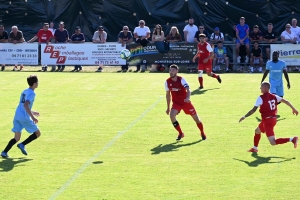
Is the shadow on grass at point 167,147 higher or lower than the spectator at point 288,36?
lower

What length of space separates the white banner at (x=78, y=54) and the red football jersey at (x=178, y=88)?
1526 cm

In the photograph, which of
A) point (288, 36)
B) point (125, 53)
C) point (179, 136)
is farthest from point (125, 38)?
point (179, 136)

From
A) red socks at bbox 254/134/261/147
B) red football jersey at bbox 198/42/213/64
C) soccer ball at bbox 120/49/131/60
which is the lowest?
red socks at bbox 254/134/261/147

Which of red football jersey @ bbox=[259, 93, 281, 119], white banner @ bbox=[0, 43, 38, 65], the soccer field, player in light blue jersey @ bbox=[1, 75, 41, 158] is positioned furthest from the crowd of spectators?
player in light blue jersey @ bbox=[1, 75, 41, 158]

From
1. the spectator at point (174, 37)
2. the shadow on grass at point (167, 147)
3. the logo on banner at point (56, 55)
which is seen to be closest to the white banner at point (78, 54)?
the logo on banner at point (56, 55)

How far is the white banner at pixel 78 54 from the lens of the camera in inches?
1221

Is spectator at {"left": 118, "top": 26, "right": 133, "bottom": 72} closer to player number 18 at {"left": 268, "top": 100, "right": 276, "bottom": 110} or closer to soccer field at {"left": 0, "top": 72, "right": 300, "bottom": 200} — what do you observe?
soccer field at {"left": 0, "top": 72, "right": 300, "bottom": 200}

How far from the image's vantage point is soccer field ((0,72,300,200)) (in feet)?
38.8

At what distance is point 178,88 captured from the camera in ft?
51.8

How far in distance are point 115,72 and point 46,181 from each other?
18.3 metres

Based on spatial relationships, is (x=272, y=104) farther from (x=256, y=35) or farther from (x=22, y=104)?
(x=256, y=35)

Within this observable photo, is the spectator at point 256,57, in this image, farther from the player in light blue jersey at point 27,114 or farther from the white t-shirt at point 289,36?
the player in light blue jersey at point 27,114

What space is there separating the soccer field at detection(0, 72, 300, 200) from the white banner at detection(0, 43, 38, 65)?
641cm

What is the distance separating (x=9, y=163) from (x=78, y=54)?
58.5 feet
